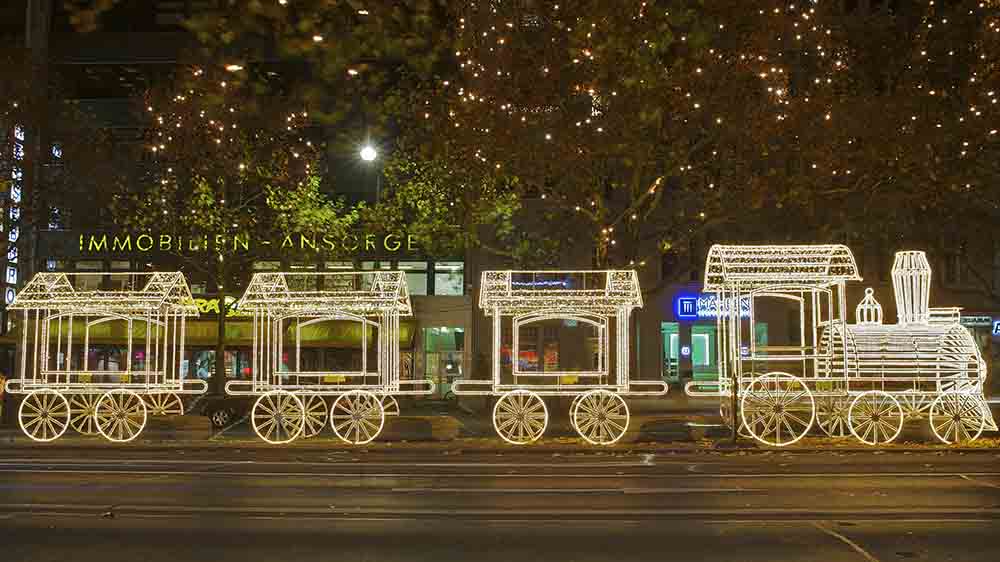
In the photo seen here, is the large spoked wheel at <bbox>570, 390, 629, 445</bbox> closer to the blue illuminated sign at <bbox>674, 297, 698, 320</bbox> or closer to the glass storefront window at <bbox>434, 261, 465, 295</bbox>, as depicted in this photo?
the blue illuminated sign at <bbox>674, 297, 698, 320</bbox>

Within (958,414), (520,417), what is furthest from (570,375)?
(958,414)

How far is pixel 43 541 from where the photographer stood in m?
9.74

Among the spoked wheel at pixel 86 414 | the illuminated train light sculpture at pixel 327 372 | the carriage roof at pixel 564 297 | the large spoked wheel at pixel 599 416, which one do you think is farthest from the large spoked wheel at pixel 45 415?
the large spoked wheel at pixel 599 416

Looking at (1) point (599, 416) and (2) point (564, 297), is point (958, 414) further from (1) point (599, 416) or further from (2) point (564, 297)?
(2) point (564, 297)

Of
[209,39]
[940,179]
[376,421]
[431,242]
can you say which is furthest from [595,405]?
[209,39]

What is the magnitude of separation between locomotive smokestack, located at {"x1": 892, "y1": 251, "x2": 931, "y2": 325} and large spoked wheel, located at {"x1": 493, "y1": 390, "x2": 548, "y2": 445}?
305 inches

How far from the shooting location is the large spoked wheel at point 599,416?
72.2ft

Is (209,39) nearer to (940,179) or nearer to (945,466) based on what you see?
(945,466)

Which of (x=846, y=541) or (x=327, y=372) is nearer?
(x=846, y=541)

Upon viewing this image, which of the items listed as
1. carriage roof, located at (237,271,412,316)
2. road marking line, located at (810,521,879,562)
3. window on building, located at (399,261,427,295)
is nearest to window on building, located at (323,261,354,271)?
window on building, located at (399,261,427,295)

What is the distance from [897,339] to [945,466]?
431 cm

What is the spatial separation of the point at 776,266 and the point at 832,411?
3281 millimetres

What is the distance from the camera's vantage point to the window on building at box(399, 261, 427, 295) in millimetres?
42062

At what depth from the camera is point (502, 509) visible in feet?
39.0
